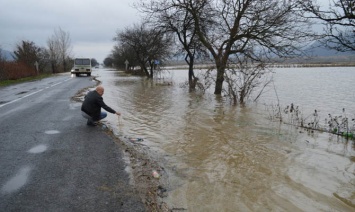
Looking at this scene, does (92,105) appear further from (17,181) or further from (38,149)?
(17,181)

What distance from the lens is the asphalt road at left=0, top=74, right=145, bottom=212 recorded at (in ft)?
14.3

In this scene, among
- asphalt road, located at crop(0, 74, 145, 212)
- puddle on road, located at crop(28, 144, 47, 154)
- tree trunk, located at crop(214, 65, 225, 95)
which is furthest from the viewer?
tree trunk, located at crop(214, 65, 225, 95)

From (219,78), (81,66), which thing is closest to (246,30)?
(219,78)

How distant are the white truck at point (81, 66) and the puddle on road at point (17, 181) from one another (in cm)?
4137

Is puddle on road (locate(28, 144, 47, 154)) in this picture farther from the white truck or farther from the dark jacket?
the white truck

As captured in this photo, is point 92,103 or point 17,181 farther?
point 92,103

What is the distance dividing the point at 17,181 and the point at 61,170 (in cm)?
74

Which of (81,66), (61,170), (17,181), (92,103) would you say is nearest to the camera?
(17,181)

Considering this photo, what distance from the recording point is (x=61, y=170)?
560 cm

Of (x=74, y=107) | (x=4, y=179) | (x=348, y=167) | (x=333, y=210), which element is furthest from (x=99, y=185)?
(x=74, y=107)

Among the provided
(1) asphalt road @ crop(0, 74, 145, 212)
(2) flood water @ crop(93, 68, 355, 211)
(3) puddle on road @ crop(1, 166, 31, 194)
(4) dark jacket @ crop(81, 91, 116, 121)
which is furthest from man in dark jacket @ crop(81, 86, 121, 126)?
(3) puddle on road @ crop(1, 166, 31, 194)

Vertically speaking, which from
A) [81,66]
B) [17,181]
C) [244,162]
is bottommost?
[244,162]

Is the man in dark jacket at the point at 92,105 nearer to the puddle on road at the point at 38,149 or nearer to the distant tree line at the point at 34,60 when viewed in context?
the puddle on road at the point at 38,149

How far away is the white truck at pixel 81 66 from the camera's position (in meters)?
44.9
